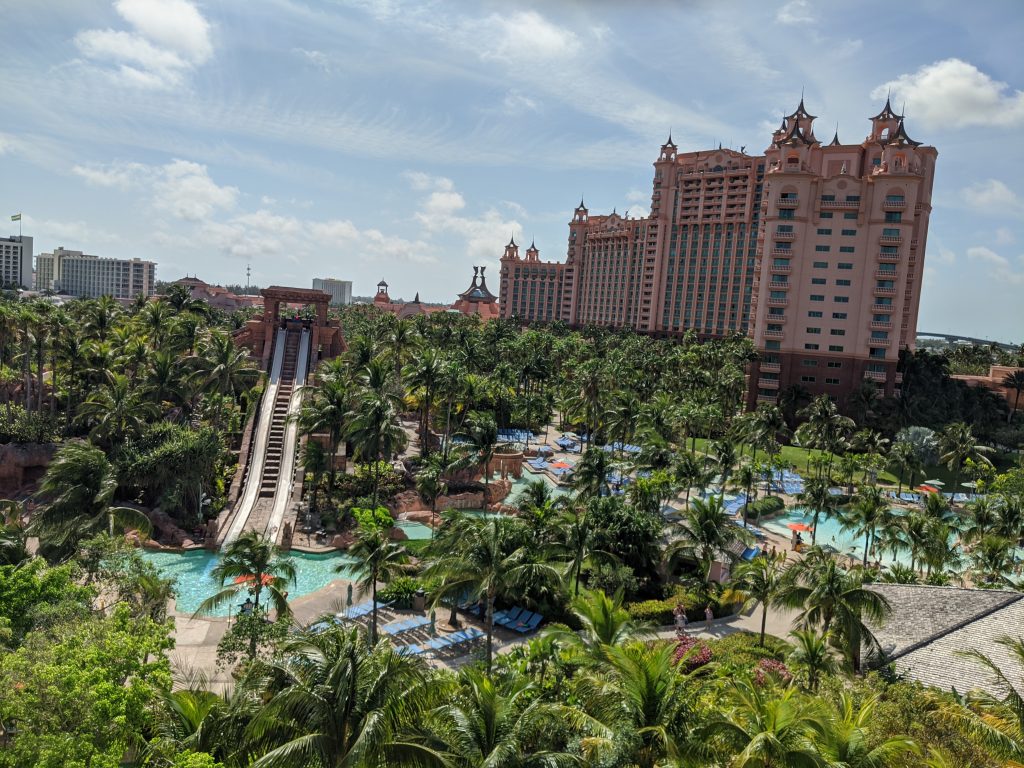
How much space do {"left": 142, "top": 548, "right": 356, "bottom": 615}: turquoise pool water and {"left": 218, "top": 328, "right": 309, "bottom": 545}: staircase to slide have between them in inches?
70.1

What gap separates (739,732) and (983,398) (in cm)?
8008

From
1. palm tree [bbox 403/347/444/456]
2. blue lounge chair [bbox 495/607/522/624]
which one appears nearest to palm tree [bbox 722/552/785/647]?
blue lounge chair [bbox 495/607/522/624]

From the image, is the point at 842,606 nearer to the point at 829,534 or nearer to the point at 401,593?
the point at 401,593

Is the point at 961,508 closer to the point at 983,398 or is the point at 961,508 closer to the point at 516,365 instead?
the point at 983,398

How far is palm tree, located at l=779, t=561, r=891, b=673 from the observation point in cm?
2197

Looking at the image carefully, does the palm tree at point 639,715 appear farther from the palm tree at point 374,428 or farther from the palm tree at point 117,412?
the palm tree at point 117,412

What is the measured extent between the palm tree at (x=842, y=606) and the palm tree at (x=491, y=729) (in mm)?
12125

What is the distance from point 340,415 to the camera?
39531mm

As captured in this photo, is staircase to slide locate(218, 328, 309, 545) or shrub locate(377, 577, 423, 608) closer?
shrub locate(377, 577, 423, 608)

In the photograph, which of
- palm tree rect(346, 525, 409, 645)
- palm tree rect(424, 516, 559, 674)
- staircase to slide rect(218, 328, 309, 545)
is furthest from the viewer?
staircase to slide rect(218, 328, 309, 545)

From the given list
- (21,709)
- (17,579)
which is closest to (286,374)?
(17,579)

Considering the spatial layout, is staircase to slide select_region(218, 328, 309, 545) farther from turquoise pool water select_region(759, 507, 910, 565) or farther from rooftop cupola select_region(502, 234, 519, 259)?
rooftop cupola select_region(502, 234, 519, 259)

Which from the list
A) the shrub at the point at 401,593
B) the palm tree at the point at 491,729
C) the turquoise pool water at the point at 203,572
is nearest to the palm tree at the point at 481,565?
the shrub at the point at 401,593

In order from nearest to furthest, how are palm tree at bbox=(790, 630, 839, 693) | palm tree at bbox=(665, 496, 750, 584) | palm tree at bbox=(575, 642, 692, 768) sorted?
palm tree at bbox=(575, 642, 692, 768) < palm tree at bbox=(790, 630, 839, 693) < palm tree at bbox=(665, 496, 750, 584)
